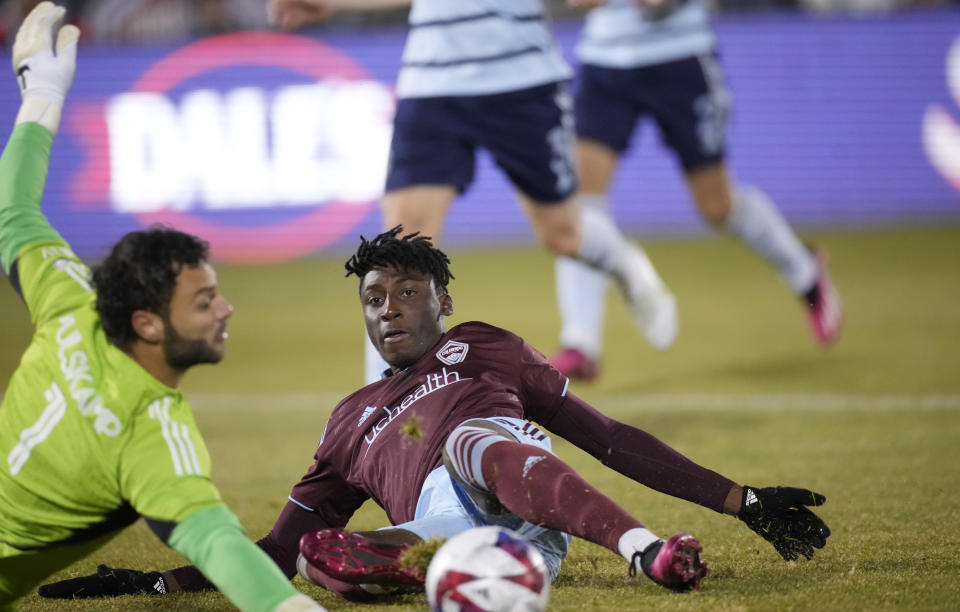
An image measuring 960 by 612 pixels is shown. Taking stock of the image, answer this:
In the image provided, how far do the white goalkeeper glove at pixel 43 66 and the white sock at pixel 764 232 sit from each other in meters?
4.08

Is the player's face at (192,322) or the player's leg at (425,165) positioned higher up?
the player's leg at (425,165)

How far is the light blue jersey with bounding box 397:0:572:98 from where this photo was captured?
496cm

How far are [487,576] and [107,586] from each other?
1197 millimetres

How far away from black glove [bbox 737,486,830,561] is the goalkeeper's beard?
54.6 inches

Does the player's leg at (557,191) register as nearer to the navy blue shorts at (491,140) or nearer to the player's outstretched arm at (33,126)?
the navy blue shorts at (491,140)

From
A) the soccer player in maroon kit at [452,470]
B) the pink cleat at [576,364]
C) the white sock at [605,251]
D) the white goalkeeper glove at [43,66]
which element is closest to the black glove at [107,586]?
the soccer player in maroon kit at [452,470]

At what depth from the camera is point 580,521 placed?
9.22ft

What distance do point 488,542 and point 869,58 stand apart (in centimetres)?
997

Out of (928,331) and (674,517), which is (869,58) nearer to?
(928,331)

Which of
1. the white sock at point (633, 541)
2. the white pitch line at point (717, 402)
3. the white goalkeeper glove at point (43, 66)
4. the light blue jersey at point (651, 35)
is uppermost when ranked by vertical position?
the light blue jersey at point (651, 35)

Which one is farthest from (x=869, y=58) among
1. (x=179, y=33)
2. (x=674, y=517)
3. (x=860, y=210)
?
(x=674, y=517)

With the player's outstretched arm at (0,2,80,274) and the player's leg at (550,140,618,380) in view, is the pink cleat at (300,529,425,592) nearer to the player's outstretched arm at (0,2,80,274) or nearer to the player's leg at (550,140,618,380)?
the player's outstretched arm at (0,2,80,274)

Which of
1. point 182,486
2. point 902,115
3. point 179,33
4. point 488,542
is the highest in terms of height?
point 179,33

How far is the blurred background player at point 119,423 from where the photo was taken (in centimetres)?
250
